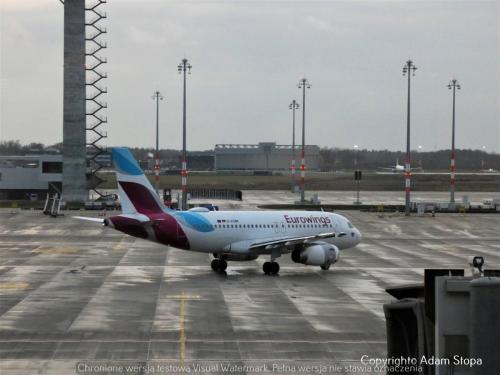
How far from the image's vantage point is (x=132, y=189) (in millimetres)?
45000

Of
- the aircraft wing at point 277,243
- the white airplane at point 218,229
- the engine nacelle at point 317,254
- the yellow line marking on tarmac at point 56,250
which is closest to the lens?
the white airplane at point 218,229

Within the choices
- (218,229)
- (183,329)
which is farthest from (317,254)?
(183,329)

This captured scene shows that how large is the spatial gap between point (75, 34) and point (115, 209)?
2510 cm

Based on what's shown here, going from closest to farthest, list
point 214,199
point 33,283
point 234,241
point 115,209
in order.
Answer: point 33,283 < point 234,241 < point 115,209 < point 214,199

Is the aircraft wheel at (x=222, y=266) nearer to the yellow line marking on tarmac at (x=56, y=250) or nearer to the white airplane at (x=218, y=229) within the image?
the white airplane at (x=218, y=229)

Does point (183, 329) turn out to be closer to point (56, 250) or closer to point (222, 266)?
point (222, 266)

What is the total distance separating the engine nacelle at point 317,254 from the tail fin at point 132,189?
8.10m

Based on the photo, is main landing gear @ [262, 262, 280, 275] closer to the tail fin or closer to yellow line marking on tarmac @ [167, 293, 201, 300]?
the tail fin

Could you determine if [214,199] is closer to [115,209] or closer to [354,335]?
[115,209]

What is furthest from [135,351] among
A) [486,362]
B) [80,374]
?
[486,362]

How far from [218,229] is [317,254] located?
5680 mm

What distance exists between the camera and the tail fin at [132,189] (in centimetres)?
4484

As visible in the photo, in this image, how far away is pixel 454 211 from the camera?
101438mm

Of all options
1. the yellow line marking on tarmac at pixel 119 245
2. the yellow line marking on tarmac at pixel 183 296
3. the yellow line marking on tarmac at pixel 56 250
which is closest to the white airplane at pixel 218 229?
the yellow line marking on tarmac at pixel 183 296
